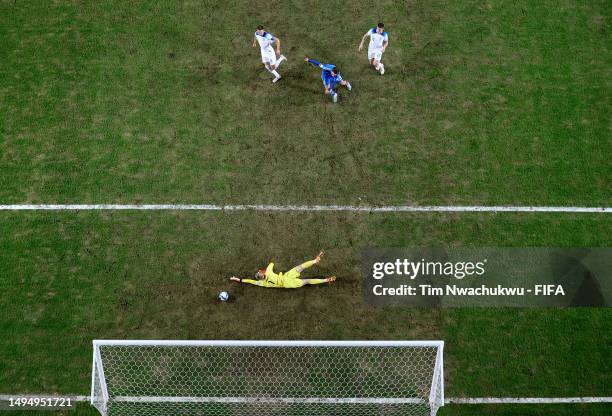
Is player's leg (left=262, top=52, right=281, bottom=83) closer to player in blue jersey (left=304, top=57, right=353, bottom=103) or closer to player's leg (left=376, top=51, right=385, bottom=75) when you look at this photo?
player in blue jersey (left=304, top=57, right=353, bottom=103)

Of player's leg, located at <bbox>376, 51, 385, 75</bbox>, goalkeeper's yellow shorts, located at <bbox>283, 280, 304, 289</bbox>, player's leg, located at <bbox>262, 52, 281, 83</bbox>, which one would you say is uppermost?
player's leg, located at <bbox>376, 51, 385, 75</bbox>

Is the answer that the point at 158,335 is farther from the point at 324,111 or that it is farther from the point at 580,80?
the point at 580,80

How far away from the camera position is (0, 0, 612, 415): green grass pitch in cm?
1118

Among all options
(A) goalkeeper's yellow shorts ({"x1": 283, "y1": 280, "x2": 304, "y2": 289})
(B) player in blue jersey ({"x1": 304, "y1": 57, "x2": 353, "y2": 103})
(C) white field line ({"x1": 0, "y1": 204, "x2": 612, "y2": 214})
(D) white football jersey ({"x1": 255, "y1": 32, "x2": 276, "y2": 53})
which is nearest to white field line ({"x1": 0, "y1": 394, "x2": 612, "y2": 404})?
(A) goalkeeper's yellow shorts ({"x1": 283, "y1": 280, "x2": 304, "y2": 289})

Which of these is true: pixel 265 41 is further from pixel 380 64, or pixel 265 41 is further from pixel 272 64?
pixel 380 64

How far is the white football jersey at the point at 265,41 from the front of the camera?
1321 cm

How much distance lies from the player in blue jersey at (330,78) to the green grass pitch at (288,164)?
0.31 metres

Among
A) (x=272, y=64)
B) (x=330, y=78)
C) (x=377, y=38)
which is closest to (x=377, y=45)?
(x=377, y=38)

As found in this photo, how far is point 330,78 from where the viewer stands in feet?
43.5

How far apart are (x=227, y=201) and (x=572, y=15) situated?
10.1 metres

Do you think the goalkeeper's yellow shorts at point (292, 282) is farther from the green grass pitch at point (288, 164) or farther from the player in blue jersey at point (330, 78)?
the player in blue jersey at point (330, 78)

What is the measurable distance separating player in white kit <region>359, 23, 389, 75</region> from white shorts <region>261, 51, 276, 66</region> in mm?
2052

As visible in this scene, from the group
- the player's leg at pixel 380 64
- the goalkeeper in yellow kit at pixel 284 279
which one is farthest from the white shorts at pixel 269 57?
the goalkeeper in yellow kit at pixel 284 279

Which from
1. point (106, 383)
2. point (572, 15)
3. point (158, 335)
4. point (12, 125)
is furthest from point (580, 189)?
point (12, 125)
